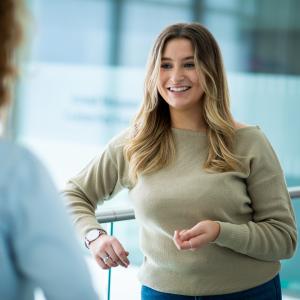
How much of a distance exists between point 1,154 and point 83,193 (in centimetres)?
113

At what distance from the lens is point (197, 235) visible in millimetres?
1662

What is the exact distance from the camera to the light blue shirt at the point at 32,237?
3.02ft

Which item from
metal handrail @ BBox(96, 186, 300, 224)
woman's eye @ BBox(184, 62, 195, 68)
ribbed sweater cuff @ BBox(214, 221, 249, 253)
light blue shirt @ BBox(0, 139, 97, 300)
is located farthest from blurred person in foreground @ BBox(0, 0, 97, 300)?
metal handrail @ BBox(96, 186, 300, 224)

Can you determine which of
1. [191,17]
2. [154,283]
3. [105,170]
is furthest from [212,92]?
[191,17]

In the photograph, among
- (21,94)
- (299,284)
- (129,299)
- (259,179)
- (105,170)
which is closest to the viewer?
(259,179)

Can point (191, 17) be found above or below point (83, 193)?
above

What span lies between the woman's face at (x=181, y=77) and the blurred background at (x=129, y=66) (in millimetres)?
3122

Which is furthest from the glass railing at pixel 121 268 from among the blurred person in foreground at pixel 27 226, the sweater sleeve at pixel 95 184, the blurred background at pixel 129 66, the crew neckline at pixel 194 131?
the blurred background at pixel 129 66

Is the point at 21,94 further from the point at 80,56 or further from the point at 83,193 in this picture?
the point at 83,193

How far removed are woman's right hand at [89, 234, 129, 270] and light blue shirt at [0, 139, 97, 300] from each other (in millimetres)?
884

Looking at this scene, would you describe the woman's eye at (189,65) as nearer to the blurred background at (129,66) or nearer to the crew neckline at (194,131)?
the crew neckline at (194,131)

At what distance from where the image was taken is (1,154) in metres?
0.92

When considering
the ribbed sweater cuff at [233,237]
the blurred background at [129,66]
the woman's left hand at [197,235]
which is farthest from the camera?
the blurred background at [129,66]

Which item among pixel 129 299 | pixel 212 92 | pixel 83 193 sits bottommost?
pixel 129 299
